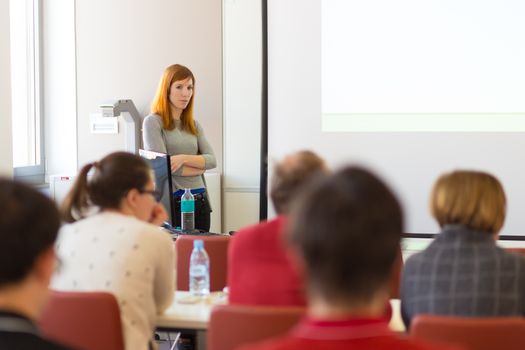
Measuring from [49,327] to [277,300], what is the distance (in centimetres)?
74

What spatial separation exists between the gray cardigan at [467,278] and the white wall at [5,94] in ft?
11.3

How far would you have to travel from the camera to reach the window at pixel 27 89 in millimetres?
6535

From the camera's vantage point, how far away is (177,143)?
5.14m

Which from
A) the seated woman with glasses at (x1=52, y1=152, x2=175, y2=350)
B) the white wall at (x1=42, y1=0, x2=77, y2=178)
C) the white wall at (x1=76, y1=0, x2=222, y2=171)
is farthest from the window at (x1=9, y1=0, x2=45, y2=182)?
the seated woman with glasses at (x1=52, y1=152, x2=175, y2=350)

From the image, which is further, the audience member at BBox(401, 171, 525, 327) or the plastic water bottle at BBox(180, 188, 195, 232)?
the plastic water bottle at BBox(180, 188, 195, 232)

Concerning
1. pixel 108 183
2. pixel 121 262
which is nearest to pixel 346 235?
pixel 121 262

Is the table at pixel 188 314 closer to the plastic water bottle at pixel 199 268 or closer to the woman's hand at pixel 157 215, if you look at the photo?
the plastic water bottle at pixel 199 268

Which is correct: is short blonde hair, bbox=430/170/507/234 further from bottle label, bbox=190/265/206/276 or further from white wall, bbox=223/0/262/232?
white wall, bbox=223/0/262/232

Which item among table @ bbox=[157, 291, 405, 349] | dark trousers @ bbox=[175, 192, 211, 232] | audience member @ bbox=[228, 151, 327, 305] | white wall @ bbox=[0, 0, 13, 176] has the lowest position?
table @ bbox=[157, 291, 405, 349]

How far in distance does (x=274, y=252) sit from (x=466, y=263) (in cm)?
57

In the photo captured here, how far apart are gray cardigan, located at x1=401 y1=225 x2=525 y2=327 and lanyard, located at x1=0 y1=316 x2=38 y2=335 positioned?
4.33ft

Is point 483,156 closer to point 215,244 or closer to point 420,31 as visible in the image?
point 420,31

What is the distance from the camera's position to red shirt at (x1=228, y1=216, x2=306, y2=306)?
2.35m

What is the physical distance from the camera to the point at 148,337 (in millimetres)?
2764
